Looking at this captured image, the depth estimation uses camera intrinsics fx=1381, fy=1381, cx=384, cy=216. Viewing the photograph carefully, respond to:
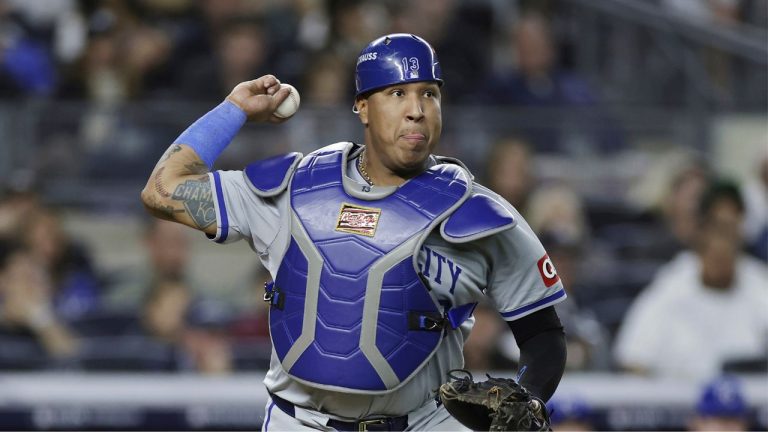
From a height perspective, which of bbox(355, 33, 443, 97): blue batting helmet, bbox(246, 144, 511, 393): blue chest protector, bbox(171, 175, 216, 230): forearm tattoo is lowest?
bbox(246, 144, 511, 393): blue chest protector

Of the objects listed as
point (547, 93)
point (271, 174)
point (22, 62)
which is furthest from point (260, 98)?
point (547, 93)

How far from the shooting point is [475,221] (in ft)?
12.3

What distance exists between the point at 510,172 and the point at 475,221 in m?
4.93

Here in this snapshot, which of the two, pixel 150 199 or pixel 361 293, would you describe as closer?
pixel 361 293

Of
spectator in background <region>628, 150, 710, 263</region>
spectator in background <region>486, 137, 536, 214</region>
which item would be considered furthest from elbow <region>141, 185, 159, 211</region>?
spectator in background <region>628, 150, 710, 263</region>

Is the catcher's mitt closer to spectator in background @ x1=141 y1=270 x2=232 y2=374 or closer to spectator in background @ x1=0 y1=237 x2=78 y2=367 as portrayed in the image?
spectator in background @ x1=141 y1=270 x2=232 y2=374

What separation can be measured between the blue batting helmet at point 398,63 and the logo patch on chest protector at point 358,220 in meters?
0.36

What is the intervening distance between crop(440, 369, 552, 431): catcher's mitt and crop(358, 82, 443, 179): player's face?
2.20 feet

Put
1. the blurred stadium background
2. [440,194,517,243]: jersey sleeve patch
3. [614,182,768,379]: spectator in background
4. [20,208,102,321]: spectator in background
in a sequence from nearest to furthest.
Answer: [440,194,517,243]: jersey sleeve patch < the blurred stadium background < [614,182,768,379]: spectator in background < [20,208,102,321]: spectator in background

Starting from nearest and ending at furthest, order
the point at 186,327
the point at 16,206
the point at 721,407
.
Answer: the point at 721,407 < the point at 186,327 < the point at 16,206

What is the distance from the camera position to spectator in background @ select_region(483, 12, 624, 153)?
30.2ft

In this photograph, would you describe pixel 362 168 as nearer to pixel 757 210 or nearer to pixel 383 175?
pixel 383 175

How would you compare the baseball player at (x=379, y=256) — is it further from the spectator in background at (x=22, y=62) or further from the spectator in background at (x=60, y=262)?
the spectator in background at (x=22, y=62)

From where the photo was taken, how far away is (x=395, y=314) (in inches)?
148
